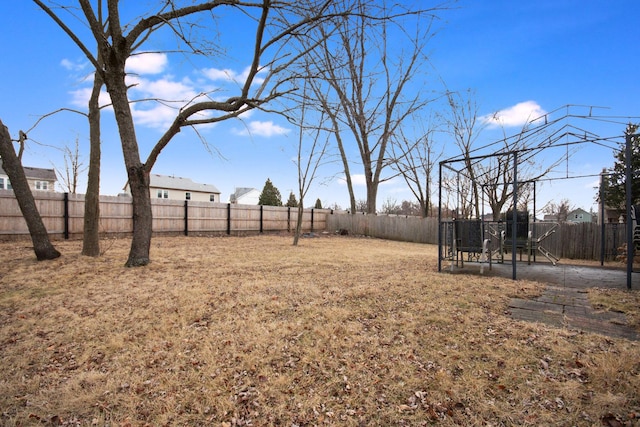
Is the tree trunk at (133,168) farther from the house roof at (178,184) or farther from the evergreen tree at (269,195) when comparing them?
the house roof at (178,184)

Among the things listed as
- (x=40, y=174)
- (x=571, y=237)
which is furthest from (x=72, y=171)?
(x=571, y=237)

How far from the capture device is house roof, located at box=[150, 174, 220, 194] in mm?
30672

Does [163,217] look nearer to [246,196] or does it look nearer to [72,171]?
[72,171]

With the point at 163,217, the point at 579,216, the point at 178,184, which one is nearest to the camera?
the point at 163,217

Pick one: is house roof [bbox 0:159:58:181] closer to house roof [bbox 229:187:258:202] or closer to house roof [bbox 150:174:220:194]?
house roof [bbox 150:174:220:194]

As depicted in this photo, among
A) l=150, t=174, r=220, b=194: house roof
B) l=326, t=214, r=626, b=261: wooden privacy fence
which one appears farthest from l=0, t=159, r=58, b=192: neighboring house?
l=326, t=214, r=626, b=261: wooden privacy fence

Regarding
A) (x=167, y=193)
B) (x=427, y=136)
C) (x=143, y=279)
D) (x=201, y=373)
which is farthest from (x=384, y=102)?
(x=167, y=193)

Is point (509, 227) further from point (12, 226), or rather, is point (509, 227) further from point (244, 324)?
point (12, 226)

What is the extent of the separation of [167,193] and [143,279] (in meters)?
29.1

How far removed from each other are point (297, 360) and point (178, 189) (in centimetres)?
3289

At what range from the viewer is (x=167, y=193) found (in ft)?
102

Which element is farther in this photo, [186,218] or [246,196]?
[246,196]

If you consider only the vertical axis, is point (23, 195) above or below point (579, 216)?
below

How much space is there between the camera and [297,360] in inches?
103
